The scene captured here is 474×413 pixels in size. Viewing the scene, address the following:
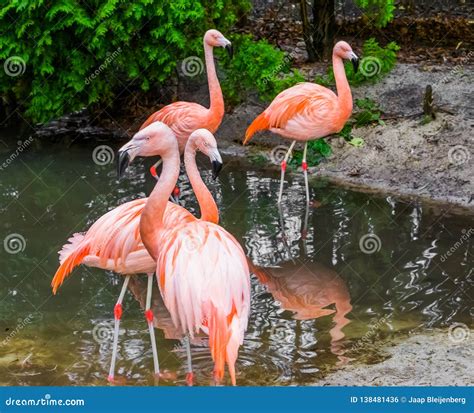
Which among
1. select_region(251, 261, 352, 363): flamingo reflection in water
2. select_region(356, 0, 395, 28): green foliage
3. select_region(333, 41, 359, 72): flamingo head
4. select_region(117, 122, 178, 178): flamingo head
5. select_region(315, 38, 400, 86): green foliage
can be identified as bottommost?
select_region(251, 261, 352, 363): flamingo reflection in water

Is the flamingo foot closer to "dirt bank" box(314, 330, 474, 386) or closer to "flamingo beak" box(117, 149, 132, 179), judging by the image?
"dirt bank" box(314, 330, 474, 386)

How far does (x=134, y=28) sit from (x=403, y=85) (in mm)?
3043

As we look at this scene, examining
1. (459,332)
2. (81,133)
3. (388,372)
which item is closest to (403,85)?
(81,133)

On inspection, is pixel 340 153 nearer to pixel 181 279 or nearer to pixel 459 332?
pixel 459 332

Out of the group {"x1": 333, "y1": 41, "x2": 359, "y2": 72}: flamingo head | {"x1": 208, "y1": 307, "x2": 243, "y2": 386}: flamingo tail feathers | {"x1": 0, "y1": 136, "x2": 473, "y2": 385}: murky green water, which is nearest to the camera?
{"x1": 208, "y1": 307, "x2": 243, "y2": 386}: flamingo tail feathers

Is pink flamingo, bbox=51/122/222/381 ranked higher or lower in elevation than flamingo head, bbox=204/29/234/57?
lower

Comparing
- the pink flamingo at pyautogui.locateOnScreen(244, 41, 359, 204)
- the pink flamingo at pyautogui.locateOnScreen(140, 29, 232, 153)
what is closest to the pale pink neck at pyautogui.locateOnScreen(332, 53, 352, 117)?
the pink flamingo at pyautogui.locateOnScreen(244, 41, 359, 204)

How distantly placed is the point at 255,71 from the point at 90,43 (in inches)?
68.3

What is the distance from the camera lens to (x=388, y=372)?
529cm

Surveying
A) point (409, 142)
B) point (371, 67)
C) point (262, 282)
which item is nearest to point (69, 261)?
point (262, 282)

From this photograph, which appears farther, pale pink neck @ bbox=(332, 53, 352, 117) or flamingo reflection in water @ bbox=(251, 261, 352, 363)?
pale pink neck @ bbox=(332, 53, 352, 117)

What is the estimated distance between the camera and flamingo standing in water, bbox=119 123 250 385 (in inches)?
186

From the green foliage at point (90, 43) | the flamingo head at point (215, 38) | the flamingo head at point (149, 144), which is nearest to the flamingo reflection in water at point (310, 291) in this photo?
the flamingo head at point (149, 144)

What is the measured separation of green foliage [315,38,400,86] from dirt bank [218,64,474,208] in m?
0.10
